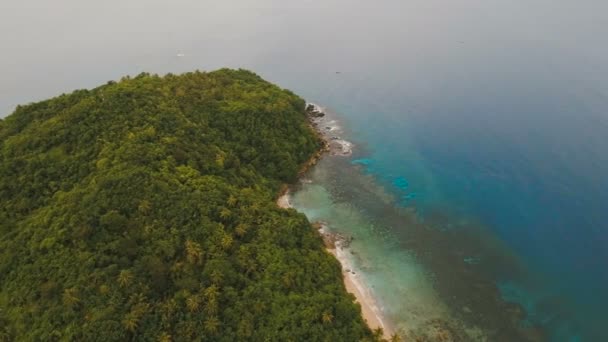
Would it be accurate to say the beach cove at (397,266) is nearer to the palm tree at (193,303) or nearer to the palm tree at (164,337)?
the palm tree at (193,303)

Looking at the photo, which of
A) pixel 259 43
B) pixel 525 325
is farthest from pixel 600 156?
pixel 259 43

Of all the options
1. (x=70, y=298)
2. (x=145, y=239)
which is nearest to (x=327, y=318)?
(x=145, y=239)

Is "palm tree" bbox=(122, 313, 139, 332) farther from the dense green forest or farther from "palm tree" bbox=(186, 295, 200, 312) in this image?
"palm tree" bbox=(186, 295, 200, 312)

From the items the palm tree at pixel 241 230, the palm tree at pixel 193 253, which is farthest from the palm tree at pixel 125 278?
the palm tree at pixel 241 230

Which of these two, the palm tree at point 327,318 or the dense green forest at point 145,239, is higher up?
the dense green forest at point 145,239

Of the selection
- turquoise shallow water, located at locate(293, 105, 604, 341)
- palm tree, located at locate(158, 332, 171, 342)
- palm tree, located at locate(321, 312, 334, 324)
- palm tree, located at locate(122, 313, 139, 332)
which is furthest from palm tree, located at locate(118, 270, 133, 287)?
turquoise shallow water, located at locate(293, 105, 604, 341)

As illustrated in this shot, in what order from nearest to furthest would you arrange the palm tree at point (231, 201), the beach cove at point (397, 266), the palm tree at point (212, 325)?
the palm tree at point (212, 325) < the beach cove at point (397, 266) < the palm tree at point (231, 201)

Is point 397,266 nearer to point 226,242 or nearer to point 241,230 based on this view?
point 241,230

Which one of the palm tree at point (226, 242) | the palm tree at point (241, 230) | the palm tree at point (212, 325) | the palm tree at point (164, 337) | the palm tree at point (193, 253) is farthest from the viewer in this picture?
the palm tree at point (241, 230)
